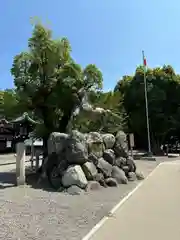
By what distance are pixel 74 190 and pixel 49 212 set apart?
3127 millimetres

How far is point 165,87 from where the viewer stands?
4222 centimetres

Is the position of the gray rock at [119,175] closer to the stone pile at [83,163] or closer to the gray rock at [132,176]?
the stone pile at [83,163]

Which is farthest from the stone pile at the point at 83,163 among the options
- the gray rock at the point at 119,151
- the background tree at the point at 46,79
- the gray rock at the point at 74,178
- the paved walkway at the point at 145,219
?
the background tree at the point at 46,79

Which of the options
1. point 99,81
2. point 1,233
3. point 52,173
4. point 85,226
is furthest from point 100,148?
point 1,233

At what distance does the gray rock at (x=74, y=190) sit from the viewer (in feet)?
37.7

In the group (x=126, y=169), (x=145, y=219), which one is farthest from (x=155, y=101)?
(x=145, y=219)

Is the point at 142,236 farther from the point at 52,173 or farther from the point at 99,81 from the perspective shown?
the point at 99,81

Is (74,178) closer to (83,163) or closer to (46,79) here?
(83,163)

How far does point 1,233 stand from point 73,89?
35.9ft

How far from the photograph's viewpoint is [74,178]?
12117mm

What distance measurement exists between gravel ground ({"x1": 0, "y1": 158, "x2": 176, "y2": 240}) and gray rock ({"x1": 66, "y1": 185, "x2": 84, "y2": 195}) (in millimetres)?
279

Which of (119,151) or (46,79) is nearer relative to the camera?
(119,151)

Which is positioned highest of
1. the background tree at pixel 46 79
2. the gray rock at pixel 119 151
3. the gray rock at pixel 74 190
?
the background tree at pixel 46 79

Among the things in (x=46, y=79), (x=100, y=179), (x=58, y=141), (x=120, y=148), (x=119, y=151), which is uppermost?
(x=46, y=79)
